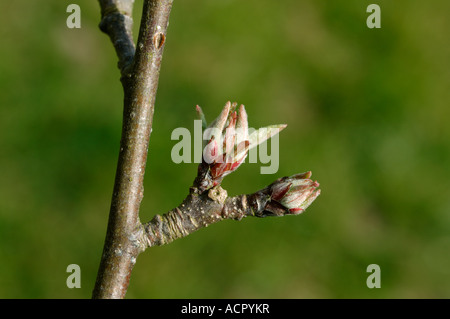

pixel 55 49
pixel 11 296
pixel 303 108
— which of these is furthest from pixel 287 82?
pixel 11 296

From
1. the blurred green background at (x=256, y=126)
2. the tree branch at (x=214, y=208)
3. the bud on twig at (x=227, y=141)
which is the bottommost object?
the tree branch at (x=214, y=208)

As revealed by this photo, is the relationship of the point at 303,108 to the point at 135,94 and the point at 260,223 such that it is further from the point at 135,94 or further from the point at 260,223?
the point at 135,94

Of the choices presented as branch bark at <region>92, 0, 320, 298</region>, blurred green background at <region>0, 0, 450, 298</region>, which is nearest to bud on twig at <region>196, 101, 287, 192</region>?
branch bark at <region>92, 0, 320, 298</region>

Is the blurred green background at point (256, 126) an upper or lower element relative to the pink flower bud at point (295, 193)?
upper

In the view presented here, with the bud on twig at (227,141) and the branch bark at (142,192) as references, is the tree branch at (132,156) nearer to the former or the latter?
the branch bark at (142,192)

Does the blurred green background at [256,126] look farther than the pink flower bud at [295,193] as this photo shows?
Yes

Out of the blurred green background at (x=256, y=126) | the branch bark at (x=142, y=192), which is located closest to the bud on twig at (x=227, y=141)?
the branch bark at (x=142, y=192)
